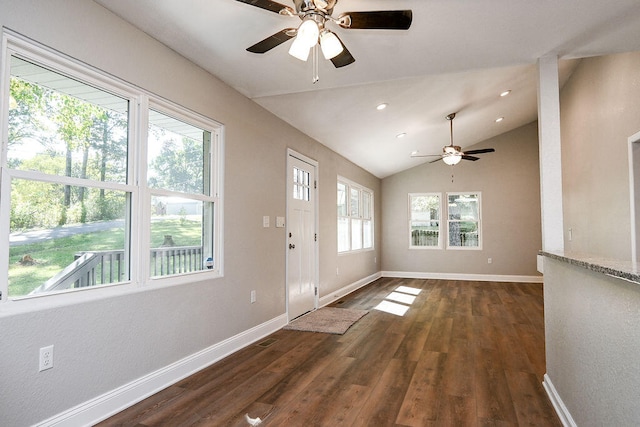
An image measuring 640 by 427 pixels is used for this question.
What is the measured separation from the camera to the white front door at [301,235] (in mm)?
4590

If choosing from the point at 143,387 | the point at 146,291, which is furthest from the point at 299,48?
the point at 143,387

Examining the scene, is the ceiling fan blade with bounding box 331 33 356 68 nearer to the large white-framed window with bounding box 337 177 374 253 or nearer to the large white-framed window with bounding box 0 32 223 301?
the large white-framed window with bounding box 0 32 223 301

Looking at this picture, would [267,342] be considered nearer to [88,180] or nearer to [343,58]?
[88,180]

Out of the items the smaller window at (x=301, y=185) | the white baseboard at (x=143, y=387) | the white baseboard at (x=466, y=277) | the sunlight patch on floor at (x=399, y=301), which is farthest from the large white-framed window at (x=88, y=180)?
the white baseboard at (x=466, y=277)

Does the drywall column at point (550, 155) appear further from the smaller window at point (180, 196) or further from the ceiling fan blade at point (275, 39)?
the smaller window at point (180, 196)

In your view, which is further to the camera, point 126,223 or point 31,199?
point 126,223

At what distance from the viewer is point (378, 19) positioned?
6.04 ft

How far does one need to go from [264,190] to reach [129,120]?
1700 mm

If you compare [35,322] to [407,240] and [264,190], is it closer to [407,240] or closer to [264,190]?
[264,190]

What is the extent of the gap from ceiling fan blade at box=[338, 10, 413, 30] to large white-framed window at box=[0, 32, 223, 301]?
1.50m

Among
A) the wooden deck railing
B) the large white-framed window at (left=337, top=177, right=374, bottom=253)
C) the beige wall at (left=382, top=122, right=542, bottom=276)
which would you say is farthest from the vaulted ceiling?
the beige wall at (left=382, top=122, right=542, bottom=276)

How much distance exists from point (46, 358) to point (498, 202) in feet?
27.3

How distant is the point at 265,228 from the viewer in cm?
402

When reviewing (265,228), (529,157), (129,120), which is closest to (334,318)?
(265,228)
